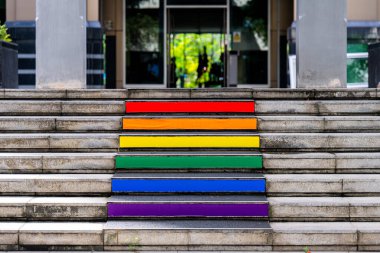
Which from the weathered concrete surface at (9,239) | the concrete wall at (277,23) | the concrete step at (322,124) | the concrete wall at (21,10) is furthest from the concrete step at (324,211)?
the concrete wall at (277,23)

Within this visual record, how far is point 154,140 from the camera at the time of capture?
7359 mm

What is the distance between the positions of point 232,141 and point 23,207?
2727 millimetres

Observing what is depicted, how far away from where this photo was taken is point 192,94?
27.3 feet

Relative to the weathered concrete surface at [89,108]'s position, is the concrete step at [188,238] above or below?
below

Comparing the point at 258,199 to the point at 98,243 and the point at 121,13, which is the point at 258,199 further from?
the point at 121,13

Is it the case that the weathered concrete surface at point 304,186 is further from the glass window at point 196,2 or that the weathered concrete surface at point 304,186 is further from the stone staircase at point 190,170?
the glass window at point 196,2

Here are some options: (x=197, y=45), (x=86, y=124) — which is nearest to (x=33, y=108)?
(x=86, y=124)

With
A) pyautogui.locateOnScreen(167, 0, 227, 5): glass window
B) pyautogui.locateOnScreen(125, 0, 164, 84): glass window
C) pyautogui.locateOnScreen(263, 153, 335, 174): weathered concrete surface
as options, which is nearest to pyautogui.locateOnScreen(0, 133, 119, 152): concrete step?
pyautogui.locateOnScreen(263, 153, 335, 174): weathered concrete surface

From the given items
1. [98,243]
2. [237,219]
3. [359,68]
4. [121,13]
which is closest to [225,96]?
[237,219]

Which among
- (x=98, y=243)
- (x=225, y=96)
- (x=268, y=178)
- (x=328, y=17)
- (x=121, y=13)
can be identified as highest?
(x=121, y=13)

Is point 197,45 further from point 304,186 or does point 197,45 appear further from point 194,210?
point 194,210

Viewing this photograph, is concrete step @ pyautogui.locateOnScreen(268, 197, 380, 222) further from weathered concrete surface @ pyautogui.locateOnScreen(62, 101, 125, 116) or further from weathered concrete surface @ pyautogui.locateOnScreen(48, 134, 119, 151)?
weathered concrete surface @ pyautogui.locateOnScreen(62, 101, 125, 116)

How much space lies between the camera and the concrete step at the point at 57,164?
699 centimetres

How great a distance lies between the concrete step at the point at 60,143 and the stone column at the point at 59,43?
9.20ft
